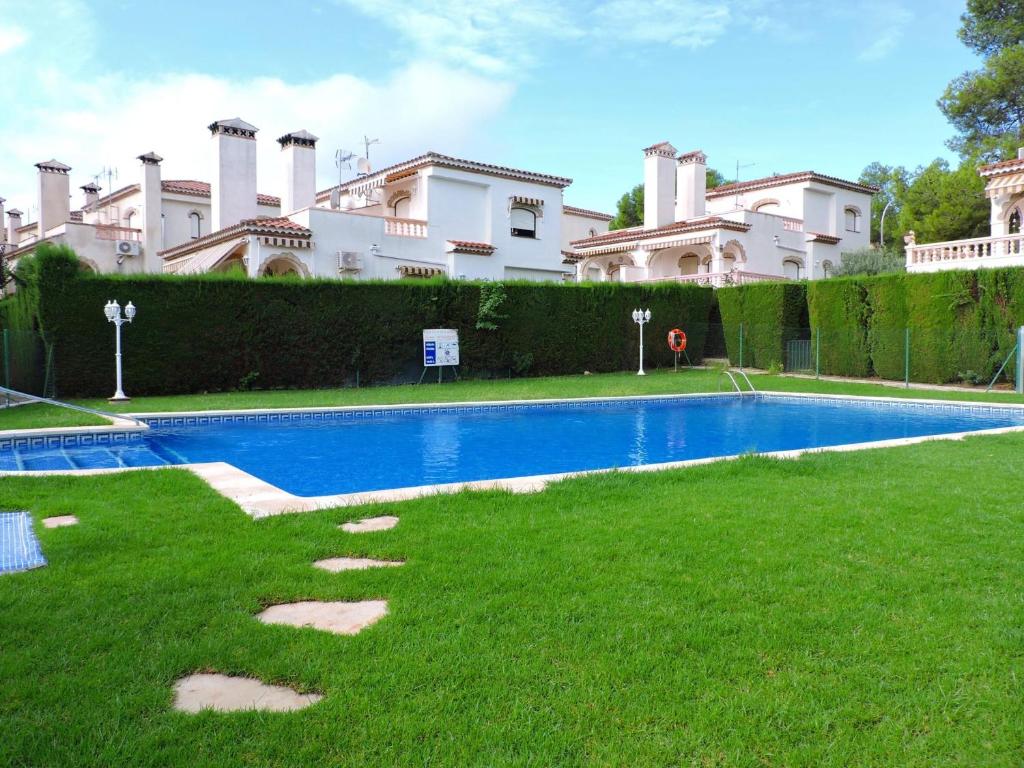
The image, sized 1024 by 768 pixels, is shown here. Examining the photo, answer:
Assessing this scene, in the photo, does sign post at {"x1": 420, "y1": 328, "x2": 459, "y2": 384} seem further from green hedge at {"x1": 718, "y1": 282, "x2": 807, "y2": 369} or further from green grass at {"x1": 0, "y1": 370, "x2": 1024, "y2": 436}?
green hedge at {"x1": 718, "y1": 282, "x2": 807, "y2": 369}

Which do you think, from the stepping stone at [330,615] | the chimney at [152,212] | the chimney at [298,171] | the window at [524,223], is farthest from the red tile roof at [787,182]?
the stepping stone at [330,615]

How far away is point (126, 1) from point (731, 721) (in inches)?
567

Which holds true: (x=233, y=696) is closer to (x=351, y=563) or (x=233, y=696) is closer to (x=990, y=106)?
(x=351, y=563)

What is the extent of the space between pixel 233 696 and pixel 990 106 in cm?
4833

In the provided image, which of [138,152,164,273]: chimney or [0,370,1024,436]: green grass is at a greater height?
[138,152,164,273]: chimney

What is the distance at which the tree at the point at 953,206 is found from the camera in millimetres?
38781

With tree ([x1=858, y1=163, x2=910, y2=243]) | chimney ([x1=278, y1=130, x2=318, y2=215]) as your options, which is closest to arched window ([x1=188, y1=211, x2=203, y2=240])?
chimney ([x1=278, y1=130, x2=318, y2=215])

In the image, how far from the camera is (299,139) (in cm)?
3206

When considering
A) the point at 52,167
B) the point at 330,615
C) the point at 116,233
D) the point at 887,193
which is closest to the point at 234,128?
the point at 116,233

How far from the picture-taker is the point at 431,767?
2832mm

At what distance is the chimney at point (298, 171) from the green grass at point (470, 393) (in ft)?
40.9

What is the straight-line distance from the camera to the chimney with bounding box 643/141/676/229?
3988 centimetres

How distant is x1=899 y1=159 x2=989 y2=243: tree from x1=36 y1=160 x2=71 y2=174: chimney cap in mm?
44431

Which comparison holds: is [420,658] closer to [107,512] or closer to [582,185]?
[107,512]
